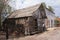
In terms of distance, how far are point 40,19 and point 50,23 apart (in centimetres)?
649

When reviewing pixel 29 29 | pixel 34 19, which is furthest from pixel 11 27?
pixel 34 19

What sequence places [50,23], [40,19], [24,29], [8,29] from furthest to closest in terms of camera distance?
[50,23], [40,19], [24,29], [8,29]

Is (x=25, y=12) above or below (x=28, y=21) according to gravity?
above

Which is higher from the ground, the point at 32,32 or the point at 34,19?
the point at 34,19

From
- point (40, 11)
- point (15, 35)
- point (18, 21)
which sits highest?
point (40, 11)

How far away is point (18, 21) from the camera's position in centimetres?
1828

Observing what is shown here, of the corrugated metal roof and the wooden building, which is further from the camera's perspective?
the corrugated metal roof

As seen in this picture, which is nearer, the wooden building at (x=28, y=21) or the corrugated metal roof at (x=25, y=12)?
the wooden building at (x=28, y=21)

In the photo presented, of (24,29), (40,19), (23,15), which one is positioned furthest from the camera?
(40,19)

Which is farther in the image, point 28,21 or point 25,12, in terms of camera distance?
point 25,12

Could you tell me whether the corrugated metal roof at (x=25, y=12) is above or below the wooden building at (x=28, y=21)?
above

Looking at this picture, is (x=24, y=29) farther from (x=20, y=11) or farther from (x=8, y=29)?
(x=20, y=11)

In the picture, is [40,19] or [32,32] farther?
[40,19]

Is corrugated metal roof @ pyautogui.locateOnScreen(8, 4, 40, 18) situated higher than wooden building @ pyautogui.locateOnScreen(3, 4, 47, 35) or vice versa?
corrugated metal roof @ pyautogui.locateOnScreen(8, 4, 40, 18)
